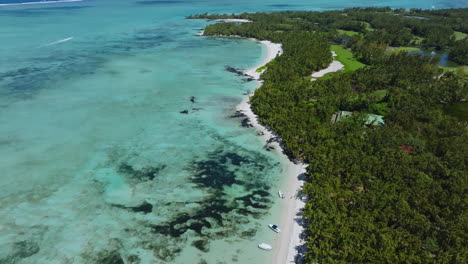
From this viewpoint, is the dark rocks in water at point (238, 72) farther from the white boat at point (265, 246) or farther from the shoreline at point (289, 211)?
the white boat at point (265, 246)

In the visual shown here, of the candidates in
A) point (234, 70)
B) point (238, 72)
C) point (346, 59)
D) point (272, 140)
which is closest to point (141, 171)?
point (272, 140)

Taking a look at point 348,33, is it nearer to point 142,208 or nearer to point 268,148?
point 268,148

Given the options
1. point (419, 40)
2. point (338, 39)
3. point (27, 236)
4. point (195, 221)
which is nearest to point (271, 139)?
point (195, 221)

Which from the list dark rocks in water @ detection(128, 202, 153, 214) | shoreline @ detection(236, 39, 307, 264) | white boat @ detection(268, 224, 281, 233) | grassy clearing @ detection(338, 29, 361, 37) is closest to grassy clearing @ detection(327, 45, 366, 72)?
grassy clearing @ detection(338, 29, 361, 37)

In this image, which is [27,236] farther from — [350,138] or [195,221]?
[350,138]

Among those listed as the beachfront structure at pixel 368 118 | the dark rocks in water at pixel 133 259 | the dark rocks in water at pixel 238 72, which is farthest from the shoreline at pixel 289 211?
the dark rocks in water at pixel 238 72

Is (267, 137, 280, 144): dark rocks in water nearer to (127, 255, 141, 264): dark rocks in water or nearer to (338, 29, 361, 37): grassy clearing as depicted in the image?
(127, 255, 141, 264): dark rocks in water
